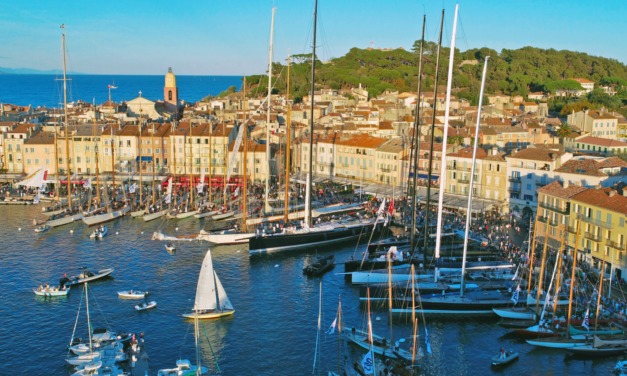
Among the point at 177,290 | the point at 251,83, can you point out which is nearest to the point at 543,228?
the point at 177,290

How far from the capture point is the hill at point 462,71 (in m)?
132

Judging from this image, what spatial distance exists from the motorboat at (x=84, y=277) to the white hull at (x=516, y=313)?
24132mm

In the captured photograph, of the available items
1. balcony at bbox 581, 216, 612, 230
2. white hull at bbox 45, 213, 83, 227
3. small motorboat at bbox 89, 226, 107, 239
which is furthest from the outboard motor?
balcony at bbox 581, 216, 612, 230

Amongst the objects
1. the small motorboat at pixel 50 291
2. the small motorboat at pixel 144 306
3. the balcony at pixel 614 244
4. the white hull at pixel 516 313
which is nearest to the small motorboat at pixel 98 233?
the small motorboat at pixel 50 291

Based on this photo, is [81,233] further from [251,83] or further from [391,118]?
[251,83]

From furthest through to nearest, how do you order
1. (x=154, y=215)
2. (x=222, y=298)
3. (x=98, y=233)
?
(x=154, y=215) → (x=98, y=233) → (x=222, y=298)

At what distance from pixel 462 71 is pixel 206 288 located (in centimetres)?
13146

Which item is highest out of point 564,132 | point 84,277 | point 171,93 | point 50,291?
point 171,93

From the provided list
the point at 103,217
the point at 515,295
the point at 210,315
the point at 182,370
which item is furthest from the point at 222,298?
the point at 103,217

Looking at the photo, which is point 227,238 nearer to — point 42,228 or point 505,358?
point 42,228

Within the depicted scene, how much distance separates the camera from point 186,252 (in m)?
45.8

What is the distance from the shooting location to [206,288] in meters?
32.7

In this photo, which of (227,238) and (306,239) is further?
(227,238)

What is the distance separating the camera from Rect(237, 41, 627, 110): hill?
132 metres
